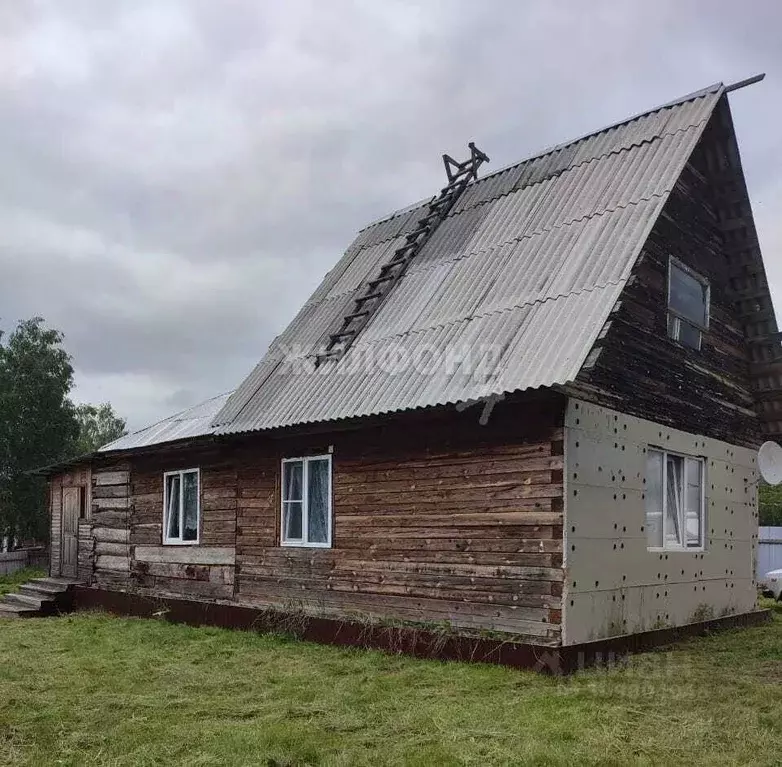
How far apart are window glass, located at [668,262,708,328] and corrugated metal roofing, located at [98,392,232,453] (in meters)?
7.44

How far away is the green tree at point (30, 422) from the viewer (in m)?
31.9

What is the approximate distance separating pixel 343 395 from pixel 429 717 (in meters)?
5.22

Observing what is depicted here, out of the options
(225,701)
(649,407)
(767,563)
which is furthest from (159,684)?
(767,563)

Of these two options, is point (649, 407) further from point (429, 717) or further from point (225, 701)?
point (225, 701)

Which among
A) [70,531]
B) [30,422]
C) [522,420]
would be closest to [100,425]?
[30,422]

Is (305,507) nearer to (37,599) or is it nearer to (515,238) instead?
(515,238)

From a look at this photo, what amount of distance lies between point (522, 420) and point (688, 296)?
Result: 4.01 meters

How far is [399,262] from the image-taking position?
1413cm

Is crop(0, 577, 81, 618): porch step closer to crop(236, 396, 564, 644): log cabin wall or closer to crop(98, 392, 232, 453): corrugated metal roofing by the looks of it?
crop(98, 392, 232, 453): corrugated metal roofing

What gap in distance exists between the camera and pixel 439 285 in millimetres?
12656

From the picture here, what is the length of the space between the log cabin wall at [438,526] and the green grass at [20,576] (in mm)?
14068

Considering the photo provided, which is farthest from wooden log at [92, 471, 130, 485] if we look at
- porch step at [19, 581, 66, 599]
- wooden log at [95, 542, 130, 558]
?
porch step at [19, 581, 66, 599]

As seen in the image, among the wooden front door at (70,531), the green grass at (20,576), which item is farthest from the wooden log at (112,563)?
the green grass at (20,576)

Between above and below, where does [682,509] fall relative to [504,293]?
below
